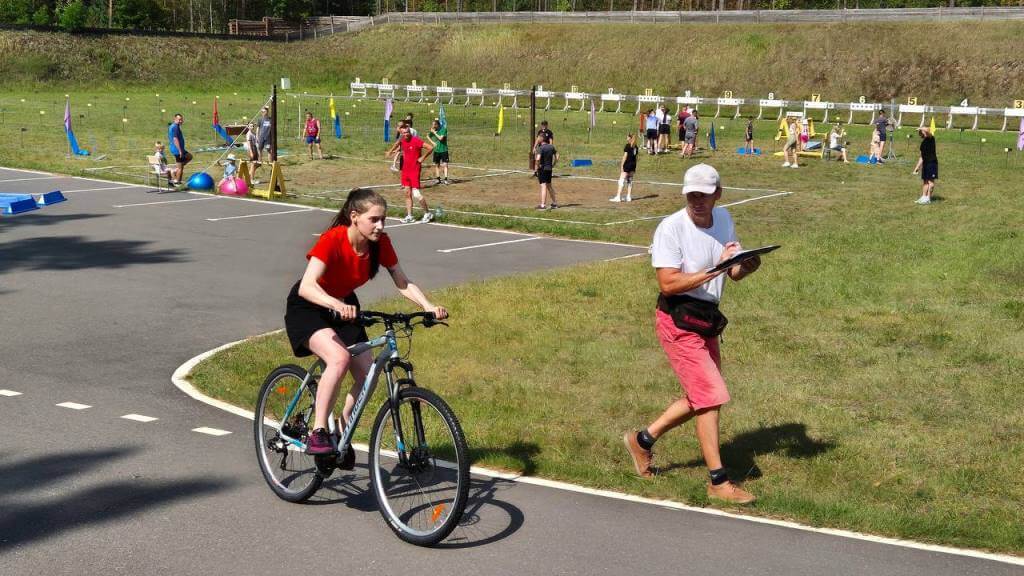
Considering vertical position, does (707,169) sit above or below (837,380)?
above

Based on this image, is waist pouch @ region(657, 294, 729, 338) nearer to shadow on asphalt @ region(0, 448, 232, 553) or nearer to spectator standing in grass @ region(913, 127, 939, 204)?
shadow on asphalt @ region(0, 448, 232, 553)

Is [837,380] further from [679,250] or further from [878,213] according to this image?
[878,213]

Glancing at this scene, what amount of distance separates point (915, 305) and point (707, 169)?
823 centimetres

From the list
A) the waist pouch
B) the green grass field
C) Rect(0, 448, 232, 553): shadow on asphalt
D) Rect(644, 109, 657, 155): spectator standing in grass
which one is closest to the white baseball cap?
the waist pouch

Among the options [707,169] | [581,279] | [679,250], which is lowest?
[581,279]

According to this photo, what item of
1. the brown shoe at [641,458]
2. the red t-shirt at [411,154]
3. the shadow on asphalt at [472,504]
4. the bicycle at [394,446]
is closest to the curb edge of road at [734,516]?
the shadow on asphalt at [472,504]

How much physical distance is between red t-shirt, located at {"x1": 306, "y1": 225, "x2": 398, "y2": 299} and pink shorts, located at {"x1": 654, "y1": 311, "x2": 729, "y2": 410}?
176 cm

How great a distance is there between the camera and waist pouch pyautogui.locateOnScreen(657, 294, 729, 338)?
21.9ft

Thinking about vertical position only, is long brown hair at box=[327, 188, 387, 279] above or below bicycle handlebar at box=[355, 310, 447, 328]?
above

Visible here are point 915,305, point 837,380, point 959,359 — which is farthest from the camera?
point 915,305

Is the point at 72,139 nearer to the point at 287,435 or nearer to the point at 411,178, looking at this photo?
the point at 411,178

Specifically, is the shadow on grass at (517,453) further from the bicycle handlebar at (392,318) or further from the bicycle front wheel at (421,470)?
the bicycle handlebar at (392,318)

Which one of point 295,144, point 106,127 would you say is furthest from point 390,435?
point 106,127

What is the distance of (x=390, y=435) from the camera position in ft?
20.3
